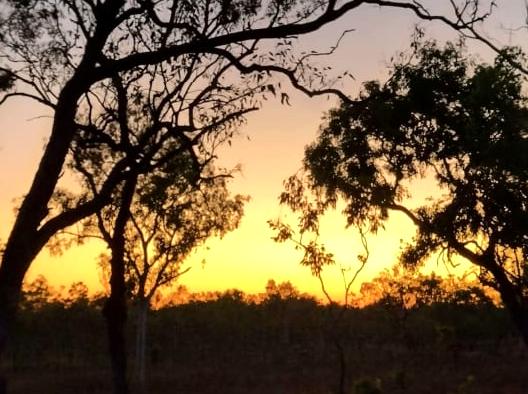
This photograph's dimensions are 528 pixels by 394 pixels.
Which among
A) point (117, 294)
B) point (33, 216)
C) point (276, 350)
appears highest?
point (276, 350)

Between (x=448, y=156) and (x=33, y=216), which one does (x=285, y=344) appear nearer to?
(x=448, y=156)

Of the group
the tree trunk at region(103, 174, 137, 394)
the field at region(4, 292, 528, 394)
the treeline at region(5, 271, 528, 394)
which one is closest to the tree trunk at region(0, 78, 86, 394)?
the tree trunk at region(103, 174, 137, 394)

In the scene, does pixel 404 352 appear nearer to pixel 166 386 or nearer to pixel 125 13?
pixel 166 386

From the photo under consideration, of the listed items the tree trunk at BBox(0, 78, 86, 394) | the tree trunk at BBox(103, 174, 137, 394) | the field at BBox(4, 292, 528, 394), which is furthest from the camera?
the field at BBox(4, 292, 528, 394)

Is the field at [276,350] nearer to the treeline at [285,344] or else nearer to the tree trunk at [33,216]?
the treeline at [285,344]

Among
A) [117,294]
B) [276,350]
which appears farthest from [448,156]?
[276,350]

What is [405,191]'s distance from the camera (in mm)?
18438

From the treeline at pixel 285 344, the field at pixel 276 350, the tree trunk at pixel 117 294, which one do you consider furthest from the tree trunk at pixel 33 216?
the treeline at pixel 285 344

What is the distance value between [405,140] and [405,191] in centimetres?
149

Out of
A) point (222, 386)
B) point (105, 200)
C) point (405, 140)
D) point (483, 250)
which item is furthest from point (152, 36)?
point (222, 386)

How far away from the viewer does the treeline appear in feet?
117

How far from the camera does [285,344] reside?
59.4 metres

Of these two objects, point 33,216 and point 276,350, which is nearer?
point 33,216

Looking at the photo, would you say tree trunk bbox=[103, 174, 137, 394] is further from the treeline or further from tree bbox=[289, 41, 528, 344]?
the treeline
